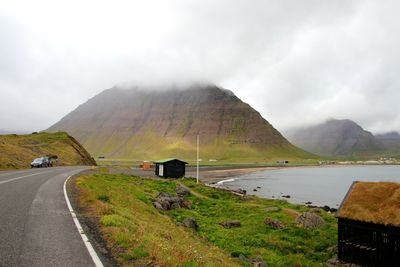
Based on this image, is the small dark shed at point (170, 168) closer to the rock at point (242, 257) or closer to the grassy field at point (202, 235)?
the grassy field at point (202, 235)

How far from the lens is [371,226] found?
914 inches

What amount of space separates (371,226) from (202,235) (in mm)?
12271

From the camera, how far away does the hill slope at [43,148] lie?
239 feet

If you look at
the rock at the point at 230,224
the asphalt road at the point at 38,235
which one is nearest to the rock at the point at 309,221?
the rock at the point at 230,224

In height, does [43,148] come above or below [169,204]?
above

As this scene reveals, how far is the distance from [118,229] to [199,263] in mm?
4606

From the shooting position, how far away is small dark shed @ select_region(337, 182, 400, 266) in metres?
22.0

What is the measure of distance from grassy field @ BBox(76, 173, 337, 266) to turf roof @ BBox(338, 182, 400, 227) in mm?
3986

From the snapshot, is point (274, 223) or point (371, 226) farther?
point (274, 223)

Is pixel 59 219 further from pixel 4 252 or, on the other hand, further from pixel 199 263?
pixel 199 263

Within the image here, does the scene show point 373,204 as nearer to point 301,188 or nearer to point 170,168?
point 170,168

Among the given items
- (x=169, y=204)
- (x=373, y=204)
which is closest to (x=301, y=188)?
(x=169, y=204)

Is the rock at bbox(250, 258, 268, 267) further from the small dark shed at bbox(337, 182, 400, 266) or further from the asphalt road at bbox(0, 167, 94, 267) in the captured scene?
the asphalt road at bbox(0, 167, 94, 267)

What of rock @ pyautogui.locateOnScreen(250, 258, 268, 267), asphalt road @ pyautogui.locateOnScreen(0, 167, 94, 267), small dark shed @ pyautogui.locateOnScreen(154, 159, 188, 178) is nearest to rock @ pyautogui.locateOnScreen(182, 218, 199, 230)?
rock @ pyautogui.locateOnScreen(250, 258, 268, 267)
